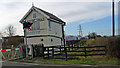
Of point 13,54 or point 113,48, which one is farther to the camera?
point 13,54

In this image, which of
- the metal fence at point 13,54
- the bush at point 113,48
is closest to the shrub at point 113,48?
the bush at point 113,48

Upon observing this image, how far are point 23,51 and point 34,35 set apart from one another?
23.3ft

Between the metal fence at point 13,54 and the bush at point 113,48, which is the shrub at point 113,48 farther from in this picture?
the metal fence at point 13,54

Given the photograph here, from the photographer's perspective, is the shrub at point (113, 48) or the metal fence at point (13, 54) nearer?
the shrub at point (113, 48)

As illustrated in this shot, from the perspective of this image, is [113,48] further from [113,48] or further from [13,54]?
[13,54]

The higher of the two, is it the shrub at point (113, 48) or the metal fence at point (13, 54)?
the shrub at point (113, 48)

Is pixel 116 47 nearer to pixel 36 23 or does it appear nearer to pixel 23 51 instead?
pixel 23 51

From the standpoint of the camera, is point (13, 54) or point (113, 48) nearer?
point (113, 48)

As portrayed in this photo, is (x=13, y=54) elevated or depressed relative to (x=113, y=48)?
depressed

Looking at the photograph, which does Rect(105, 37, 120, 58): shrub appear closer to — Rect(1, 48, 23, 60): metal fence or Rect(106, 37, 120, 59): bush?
Rect(106, 37, 120, 59): bush

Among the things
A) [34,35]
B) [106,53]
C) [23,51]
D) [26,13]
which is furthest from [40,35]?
[106,53]

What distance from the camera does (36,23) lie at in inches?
765

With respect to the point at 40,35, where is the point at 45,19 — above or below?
above

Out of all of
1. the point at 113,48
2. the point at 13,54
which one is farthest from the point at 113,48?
the point at 13,54
